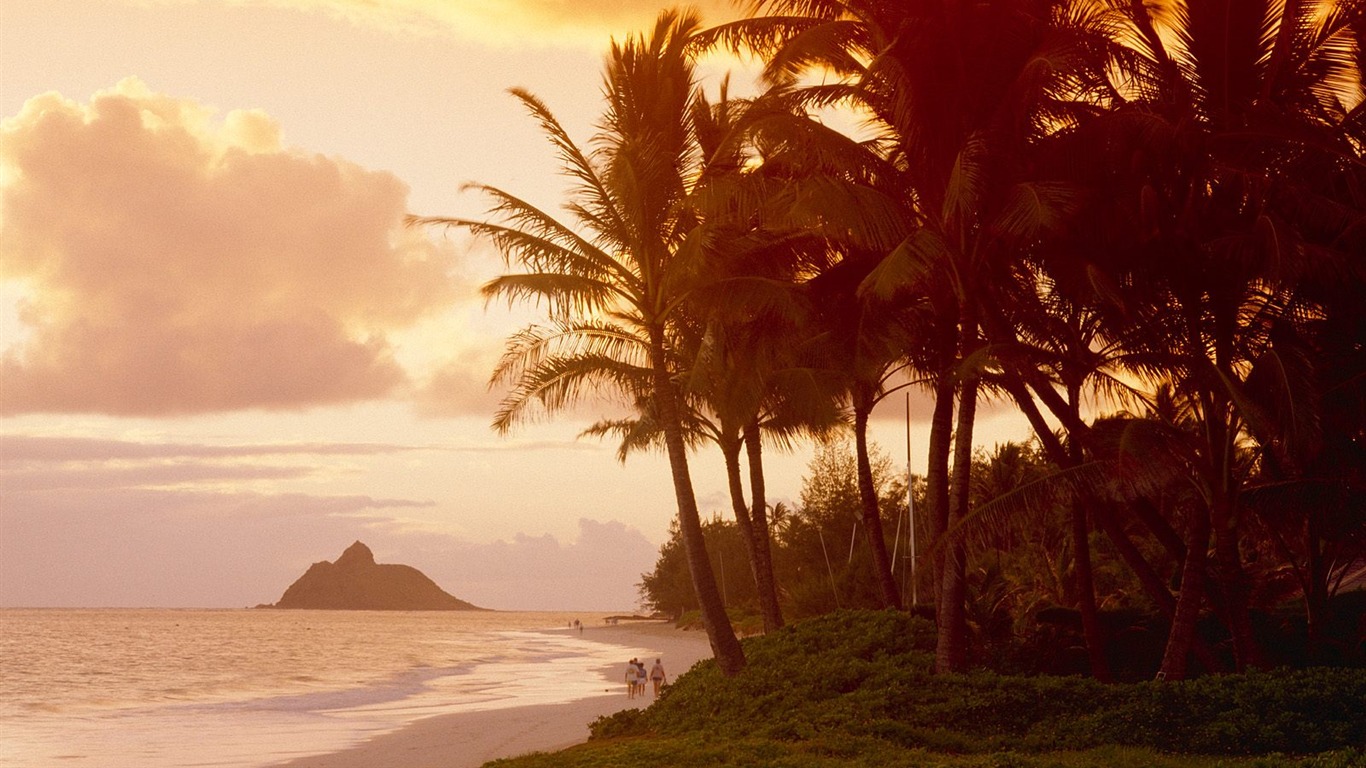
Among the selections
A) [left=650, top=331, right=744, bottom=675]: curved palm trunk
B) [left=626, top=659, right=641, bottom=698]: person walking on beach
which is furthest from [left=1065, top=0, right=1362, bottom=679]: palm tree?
[left=626, top=659, right=641, bottom=698]: person walking on beach

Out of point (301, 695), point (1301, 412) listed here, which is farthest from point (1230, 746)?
point (301, 695)

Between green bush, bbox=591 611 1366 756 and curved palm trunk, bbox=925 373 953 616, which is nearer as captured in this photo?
green bush, bbox=591 611 1366 756

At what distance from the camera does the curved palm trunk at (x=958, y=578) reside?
15.8m

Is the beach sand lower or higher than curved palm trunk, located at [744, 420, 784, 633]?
lower

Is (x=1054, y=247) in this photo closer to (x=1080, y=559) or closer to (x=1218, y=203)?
(x=1218, y=203)

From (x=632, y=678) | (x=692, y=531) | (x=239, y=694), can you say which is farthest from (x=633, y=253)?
(x=239, y=694)

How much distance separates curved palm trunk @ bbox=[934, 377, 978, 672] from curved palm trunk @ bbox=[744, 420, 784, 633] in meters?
7.88

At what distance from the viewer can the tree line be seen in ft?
49.2

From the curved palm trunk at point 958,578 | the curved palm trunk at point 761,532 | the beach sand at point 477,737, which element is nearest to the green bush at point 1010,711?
the curved palm trunk at point 958,578

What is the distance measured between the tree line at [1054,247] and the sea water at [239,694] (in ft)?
33.8

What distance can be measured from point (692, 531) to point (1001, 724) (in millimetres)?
6321

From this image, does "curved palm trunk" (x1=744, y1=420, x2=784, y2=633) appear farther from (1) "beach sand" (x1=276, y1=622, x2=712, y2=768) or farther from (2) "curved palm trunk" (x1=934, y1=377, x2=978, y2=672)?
(2) "curved palm trunk" (x1=934, y1=377, x2=978, y2=672)

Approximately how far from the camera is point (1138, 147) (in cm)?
1543

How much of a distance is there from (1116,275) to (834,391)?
5788mm
